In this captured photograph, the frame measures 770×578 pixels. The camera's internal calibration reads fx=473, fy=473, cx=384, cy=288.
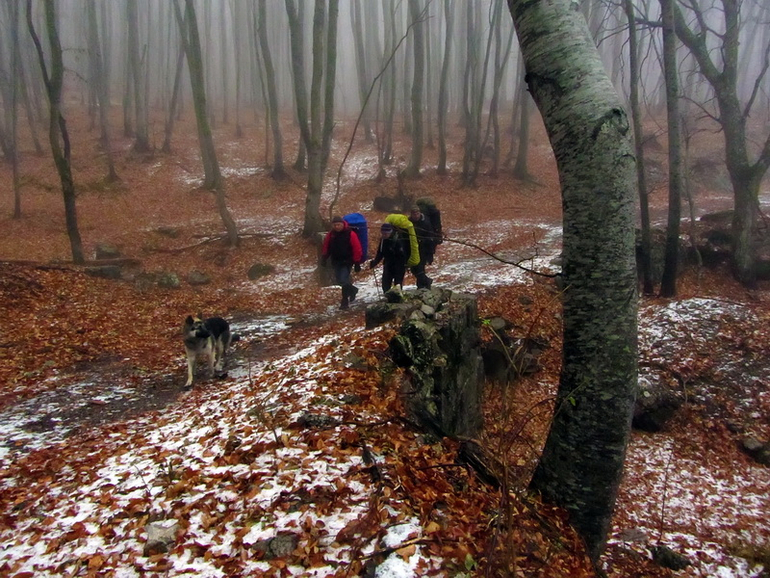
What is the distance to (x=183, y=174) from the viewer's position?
919 inches

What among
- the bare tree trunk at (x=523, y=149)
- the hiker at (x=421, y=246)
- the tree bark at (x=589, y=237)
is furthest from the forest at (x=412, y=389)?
the bare tree trunk at (x=523, y=149)

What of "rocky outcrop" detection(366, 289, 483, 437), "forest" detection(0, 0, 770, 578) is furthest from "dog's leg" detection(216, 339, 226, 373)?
"rocky outcrop" detection(366, 289, 483, 437)

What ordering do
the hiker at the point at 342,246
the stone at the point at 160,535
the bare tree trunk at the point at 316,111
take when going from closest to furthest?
1. the stone at the point at 160,535
2. the hiker at the point at 342,246
3. the bare tree trunk at the point at 316,111

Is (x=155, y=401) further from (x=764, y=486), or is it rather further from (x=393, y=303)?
(x=764, y=486)

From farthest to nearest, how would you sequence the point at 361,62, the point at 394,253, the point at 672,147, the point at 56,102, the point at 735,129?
the point at 361,62 < the point at 56,102 < the point at 735,129 < the point at 672,147 < the point at 394,253

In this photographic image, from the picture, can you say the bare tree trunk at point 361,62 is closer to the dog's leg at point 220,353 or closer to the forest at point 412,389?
the forest at point 412,389

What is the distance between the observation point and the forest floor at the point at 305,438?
10.4ft

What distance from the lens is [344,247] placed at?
31.4 feet

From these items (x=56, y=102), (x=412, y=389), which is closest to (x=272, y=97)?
(x=56, y=102)

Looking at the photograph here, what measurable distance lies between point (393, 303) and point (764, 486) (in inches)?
210

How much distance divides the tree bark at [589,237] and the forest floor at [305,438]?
45cm

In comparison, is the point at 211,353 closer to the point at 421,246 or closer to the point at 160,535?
the point at 160,535

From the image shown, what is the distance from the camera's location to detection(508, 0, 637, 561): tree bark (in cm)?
303

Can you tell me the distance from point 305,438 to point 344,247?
585cm
